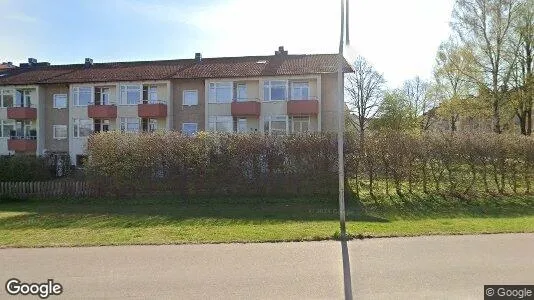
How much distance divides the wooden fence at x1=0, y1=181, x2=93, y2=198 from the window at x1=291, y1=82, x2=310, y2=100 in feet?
57.8

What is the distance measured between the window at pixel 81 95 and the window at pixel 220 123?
37.8 ft

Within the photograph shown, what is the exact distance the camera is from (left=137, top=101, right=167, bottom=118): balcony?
32.4 metres

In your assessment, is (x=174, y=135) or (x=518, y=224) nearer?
(x=518, y=224)

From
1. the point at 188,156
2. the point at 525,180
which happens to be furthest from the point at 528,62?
the point at 188,156

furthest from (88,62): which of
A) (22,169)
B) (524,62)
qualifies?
(524,62)

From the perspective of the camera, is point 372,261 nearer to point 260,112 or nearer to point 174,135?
point 174,135

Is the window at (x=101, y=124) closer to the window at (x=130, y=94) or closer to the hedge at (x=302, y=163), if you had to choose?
the window at (x=130, y=94)

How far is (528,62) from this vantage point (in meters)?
28.2

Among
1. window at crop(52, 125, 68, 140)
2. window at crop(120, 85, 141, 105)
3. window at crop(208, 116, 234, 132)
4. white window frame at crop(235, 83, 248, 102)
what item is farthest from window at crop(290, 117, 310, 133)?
window at crop(52, 125, 68, 140)

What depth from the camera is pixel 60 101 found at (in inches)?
1395

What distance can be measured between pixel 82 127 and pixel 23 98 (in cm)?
665

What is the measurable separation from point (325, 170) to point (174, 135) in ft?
22.7

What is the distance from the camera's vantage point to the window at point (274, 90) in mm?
30906

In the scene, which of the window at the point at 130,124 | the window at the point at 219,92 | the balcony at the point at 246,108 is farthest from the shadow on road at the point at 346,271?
the window at the point at 130,124
